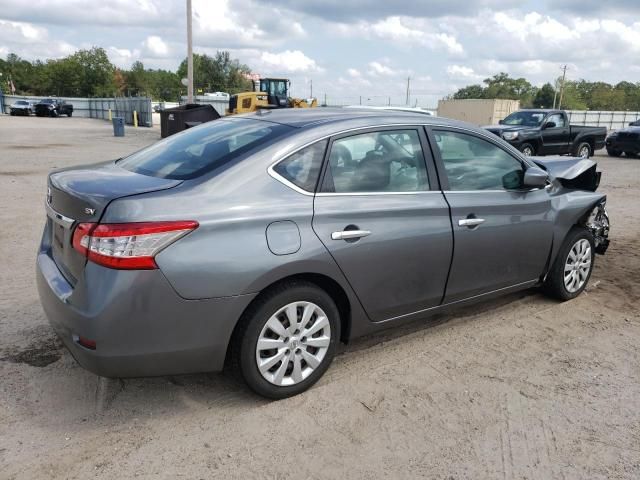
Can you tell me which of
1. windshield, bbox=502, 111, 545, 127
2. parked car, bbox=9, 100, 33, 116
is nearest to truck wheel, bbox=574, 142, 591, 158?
windshield, bbox=502, 111, 545, 127

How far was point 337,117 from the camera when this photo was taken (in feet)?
11.6

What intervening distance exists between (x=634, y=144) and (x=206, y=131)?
20.5m

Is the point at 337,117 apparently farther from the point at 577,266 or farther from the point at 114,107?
the point at 114,107

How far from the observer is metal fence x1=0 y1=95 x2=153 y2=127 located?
36806mm

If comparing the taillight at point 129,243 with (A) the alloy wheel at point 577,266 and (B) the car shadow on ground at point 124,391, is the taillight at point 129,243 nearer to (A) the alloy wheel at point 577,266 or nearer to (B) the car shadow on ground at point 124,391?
(B) the car shadow on ground at point 124,391

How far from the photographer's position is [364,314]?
342 centimetres

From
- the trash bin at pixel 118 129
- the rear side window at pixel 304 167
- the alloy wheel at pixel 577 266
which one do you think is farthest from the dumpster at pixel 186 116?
the rear side window at pixel 304 167

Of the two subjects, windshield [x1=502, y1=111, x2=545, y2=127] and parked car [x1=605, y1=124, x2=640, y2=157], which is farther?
parked car [x1=605, y1=124, x2=640, y2=157]

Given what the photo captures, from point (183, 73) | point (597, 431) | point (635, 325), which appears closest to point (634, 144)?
point (635, 325)

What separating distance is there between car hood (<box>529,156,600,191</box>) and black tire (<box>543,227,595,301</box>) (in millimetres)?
550

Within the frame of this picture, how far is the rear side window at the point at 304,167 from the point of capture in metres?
3.11

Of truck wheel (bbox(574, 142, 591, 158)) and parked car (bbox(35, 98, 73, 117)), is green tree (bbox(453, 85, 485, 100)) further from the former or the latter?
truck wheel (bbox(574, 142, 591, 158))

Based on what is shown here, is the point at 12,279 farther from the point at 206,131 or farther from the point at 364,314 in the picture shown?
the point at 364,314

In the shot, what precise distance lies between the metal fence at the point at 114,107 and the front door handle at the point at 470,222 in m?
35.4
